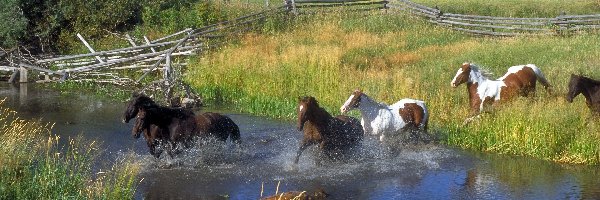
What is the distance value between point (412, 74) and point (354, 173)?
795 cm

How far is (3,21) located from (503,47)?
16602mm

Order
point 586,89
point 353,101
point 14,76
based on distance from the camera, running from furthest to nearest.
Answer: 1. point 14,76
2. point 586,89
3. point 353,101

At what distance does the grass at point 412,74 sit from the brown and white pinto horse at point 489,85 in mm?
359

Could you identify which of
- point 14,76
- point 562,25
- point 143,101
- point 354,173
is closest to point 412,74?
point 354,173

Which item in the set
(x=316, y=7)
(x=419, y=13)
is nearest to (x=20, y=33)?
(x=316, y=7)

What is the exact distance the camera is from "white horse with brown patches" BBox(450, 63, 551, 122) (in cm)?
1770

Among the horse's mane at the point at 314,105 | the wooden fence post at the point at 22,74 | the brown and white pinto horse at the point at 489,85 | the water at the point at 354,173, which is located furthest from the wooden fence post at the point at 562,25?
the horse's mane at the point at 314,105

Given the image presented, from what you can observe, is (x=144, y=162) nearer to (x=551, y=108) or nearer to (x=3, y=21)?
(x=551, y=108)

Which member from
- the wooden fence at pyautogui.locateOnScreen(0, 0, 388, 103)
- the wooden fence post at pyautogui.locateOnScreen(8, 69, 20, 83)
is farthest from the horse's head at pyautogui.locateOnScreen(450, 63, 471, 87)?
the wooden fence post at pyautogui.locateOnScreen(8, 69, 20, 83)

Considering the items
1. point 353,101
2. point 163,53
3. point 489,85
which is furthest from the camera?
point 163,53

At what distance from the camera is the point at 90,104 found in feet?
74.5

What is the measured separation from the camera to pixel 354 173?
46.6ft

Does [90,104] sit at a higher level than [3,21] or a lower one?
lower

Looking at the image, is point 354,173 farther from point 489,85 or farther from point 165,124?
point 489,85
